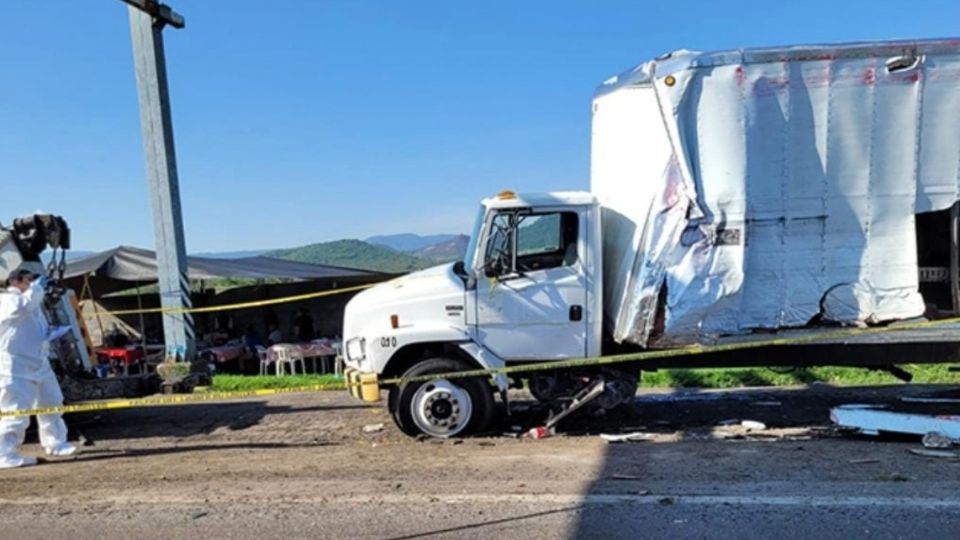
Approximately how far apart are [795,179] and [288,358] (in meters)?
10.7

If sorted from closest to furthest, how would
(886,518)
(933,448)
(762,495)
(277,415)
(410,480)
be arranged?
(886,518)
(762,495)
(410,480)
(933,448)
(277,415)

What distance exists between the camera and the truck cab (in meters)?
7.25

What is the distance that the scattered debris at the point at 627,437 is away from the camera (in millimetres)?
7148

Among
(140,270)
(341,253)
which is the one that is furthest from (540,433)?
(341,253)

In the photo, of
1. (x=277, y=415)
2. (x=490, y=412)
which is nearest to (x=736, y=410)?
(x=490, y=412)

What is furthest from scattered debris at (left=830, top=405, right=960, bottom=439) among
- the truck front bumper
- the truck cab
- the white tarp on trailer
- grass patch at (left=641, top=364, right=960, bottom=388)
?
the truck front bumper

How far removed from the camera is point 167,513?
529cm

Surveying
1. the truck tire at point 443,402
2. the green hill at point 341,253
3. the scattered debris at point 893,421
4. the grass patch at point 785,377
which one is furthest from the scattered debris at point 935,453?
the green hill at point 341,253

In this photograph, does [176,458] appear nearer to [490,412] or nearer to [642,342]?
[490,412]

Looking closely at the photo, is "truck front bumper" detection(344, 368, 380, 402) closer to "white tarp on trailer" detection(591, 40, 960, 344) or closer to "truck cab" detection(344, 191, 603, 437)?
"truck cab" detection(344, 191, 603, 437)

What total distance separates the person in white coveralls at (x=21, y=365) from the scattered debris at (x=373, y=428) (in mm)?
3062

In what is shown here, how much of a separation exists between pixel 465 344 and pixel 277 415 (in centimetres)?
334

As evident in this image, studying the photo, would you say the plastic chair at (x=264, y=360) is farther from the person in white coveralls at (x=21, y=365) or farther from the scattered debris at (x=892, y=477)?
the scattered debris at (x=892, y=477)

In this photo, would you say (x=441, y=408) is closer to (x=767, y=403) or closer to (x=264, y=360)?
(x=767, y=403)
